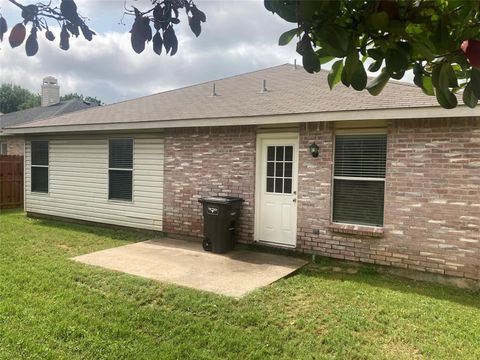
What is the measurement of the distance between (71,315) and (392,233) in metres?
4.87

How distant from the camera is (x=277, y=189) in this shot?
777 cm

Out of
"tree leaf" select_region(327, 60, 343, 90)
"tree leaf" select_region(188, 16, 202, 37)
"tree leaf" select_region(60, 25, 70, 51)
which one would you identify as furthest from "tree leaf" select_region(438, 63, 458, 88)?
"tree leaf" select_region(60, 25, 70, 51)

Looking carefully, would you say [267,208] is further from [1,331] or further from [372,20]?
[372,20]

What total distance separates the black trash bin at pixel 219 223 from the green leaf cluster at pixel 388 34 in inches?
249

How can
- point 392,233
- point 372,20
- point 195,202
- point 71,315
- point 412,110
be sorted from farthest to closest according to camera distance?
point 195,202, point 392,233, point 412,110, point 71,315, point 372,20

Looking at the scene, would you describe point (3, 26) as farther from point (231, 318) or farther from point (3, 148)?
point (3, 148)

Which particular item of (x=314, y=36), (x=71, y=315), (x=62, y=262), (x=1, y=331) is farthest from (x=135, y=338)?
(x=314, y=36)

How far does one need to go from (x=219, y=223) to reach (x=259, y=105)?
2.63m

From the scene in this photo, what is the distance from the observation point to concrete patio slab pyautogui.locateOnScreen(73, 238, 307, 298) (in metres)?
5.59

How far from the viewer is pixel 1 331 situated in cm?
391

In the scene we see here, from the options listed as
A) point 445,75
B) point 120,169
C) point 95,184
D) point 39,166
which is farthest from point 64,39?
point 39,166

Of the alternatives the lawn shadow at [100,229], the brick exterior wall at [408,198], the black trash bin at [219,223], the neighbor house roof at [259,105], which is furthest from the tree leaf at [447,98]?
the lawn shadow at [100,229]

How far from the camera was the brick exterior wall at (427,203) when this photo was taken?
573cm

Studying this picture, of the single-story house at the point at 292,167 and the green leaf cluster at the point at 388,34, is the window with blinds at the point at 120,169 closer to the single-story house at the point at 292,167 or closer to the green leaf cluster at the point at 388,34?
the single-story house at the point at 292,167
